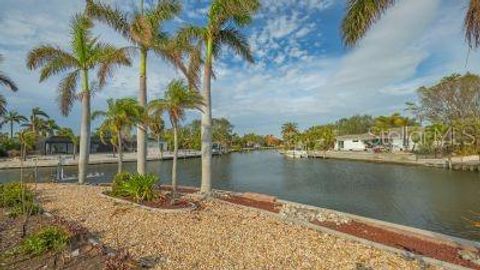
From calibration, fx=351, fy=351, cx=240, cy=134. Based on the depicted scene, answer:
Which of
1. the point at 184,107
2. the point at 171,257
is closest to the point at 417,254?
the point at 171,257

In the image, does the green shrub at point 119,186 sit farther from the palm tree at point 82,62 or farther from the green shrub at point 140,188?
the palm tree at point 82,62

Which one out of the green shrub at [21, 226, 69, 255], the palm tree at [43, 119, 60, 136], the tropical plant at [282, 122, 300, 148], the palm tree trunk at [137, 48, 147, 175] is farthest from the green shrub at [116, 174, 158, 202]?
the tropical plant at [282, 122, 300, 148]

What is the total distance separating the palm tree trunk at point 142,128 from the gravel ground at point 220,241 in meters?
4.73

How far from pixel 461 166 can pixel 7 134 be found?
79.5m

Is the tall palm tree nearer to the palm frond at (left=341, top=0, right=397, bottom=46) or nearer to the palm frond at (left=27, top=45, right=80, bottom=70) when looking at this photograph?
the palm frond at (left=27, top=45, right=80, bottom=70)

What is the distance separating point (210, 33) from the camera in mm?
14961

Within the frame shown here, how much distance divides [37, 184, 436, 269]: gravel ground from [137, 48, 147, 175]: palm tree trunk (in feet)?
15.5

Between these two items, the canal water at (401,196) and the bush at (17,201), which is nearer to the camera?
the bush at (17,201)

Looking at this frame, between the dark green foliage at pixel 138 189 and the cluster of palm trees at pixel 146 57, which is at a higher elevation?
the cluster of palm trees at pixel 146 57

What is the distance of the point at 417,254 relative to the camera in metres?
7.86

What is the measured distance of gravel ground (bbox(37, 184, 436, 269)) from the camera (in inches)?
273

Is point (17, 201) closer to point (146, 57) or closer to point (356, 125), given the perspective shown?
point (146, 57)

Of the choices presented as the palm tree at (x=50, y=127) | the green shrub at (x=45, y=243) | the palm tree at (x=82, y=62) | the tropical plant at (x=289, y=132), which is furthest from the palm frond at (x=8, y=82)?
the tropical plant at (x=289, y=132)

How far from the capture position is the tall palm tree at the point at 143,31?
15672mm
